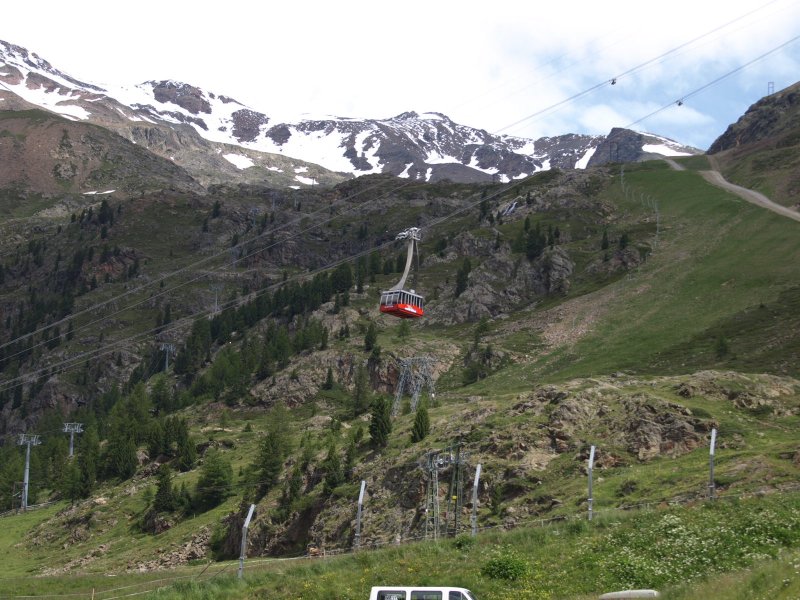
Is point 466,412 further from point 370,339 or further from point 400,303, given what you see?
point 370,339

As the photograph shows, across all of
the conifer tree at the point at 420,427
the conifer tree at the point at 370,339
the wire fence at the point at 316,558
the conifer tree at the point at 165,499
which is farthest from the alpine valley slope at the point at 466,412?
the wire fence at the point at 316,558

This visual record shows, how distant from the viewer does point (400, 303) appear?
95.1 meters

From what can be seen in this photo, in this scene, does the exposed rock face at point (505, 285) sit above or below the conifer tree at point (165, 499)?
above

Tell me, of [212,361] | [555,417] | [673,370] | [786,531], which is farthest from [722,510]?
[212,361]

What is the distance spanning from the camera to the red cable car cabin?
3745 inches

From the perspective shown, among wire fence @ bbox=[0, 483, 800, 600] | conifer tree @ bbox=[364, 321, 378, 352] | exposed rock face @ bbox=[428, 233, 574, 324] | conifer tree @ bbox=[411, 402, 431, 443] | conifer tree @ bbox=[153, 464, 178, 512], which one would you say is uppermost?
exposed rock face @ bbox=[428, 233, 574, 324]

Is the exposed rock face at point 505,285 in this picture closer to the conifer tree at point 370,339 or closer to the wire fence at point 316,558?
the conifer tree at point 370,339

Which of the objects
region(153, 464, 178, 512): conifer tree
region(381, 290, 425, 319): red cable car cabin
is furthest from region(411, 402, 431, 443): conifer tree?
region(153, 464, 178, 512): conifer tree

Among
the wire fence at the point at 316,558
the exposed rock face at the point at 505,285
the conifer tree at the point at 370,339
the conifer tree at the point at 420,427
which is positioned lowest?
the wire fence at the point at 316,558

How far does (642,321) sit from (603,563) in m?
115

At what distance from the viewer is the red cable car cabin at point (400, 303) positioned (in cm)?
9512

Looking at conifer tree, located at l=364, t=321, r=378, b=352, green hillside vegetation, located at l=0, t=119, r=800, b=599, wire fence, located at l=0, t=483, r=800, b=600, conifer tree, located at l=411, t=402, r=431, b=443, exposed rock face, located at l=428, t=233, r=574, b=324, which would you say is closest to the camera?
green hillside vegetation, located at l=0, t=119, r=800, b=599

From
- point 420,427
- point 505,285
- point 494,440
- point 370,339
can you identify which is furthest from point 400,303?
point 505,285

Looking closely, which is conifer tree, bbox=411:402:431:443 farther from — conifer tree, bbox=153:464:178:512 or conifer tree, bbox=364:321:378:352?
conifer tree, bbox=364:321:378:352
